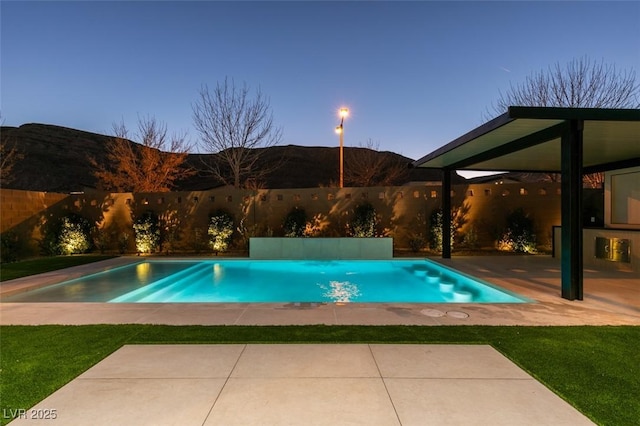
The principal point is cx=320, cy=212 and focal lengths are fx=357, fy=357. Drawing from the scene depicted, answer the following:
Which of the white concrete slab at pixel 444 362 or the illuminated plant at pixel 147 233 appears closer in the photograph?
the white concrete slab at pixel 444 362

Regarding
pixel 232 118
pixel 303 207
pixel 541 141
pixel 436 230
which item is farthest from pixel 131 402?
pixel 232 118

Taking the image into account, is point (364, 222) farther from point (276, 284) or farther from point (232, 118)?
point (232, 118)

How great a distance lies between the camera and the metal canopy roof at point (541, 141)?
5840 millimetres

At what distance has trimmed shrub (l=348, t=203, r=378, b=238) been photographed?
1410 centimetres

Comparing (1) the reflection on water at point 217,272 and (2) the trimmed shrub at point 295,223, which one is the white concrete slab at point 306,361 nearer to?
(1) the reflection on water at point 217,272

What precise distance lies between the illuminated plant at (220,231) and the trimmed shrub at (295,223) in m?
2.25

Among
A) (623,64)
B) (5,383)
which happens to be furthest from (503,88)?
(5,383)

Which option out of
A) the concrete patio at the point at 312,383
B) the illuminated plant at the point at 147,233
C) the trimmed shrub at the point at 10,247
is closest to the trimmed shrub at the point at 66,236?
the trimmed shrub at the point at 10,247

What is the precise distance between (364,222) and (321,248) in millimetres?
2342

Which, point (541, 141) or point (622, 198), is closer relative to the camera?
point (541, 141)

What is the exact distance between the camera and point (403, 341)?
422 centimetres

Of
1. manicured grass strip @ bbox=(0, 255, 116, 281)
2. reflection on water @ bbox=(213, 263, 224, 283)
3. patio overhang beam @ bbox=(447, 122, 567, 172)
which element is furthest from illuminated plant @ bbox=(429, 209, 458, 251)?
manicured grass strip @ bbox=(0, 255, 116, 281)

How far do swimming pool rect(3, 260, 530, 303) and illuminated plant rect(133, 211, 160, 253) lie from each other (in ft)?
8.17

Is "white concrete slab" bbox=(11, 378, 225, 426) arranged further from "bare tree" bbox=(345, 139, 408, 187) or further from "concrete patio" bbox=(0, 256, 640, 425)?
"bare tree" bbox=(345, 139, 408, 187)
